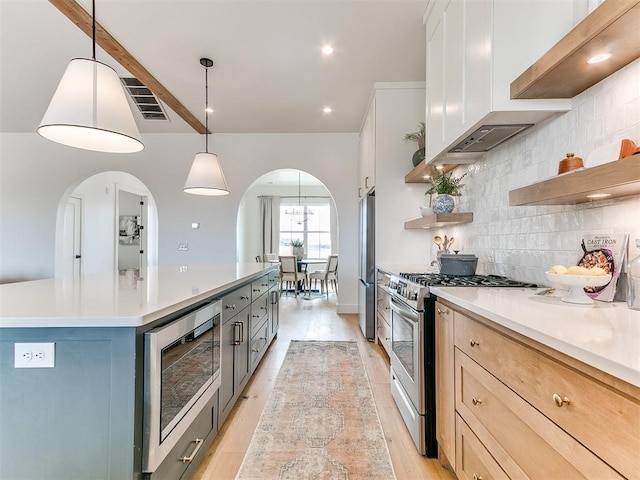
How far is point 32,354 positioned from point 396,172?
3343 mm

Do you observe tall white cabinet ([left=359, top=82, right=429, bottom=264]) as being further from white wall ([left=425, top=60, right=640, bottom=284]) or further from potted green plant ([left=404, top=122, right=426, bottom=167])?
white wall ([left=425, top=60, right=640, bottom=284])

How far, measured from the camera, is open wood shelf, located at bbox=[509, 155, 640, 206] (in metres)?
0.94

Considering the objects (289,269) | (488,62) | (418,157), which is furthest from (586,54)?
(289,269)

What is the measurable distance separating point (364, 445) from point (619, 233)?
1.57 meters

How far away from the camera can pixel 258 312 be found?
110 inches

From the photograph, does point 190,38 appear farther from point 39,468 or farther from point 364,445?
point 364,445

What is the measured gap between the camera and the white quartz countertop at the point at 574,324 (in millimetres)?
640

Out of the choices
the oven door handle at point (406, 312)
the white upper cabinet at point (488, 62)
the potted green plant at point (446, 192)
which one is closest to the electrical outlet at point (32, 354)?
the oven door handle at point (406, 312)

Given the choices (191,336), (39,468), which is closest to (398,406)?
(191,336)

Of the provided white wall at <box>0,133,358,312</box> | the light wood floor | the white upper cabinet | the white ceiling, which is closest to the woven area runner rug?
the light wood floor

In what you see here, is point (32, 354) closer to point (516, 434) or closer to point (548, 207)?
point (516, 434)

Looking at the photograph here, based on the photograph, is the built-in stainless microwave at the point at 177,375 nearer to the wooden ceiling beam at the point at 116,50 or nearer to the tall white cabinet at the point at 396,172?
the tall white cabinet at the point at 396,172

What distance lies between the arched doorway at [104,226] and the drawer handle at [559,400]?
5822 mm

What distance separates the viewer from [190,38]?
2.91 meters
